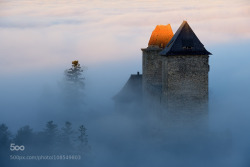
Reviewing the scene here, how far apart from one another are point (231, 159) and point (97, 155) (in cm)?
984

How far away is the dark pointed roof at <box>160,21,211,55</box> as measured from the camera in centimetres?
4000

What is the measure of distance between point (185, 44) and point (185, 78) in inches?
102

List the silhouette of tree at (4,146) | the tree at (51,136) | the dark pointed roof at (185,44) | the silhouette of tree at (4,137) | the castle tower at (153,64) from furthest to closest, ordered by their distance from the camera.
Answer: the castle tower at (153,64) → the dark pointed roof at (185,44) → the tree at (51,136) → the silhouette of tree at (4,137) → the silhouette of tree at (4,146)

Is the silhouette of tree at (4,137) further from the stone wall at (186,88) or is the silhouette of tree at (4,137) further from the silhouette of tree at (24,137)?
the stone wall at (186,88)

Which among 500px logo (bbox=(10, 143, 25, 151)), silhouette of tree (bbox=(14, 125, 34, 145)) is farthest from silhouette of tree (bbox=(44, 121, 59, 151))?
500px logo (bbox=(10, 143, 25, 151))

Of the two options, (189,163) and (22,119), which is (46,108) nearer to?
(22,119)

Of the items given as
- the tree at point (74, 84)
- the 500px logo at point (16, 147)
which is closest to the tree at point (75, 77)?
the tree at point (74, 84)

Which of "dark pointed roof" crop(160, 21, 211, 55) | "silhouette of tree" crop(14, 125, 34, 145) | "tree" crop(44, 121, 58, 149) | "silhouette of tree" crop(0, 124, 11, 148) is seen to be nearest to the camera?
"silhouette of tree" crop(0, 124, 11, 148)

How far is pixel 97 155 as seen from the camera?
124 feet

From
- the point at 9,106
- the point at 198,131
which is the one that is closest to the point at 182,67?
the point at 198,131

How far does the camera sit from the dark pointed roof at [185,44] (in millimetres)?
40000

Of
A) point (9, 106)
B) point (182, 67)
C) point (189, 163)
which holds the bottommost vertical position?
point (189, 163)

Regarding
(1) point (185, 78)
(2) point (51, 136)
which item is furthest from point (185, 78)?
(2) point (51, 136)

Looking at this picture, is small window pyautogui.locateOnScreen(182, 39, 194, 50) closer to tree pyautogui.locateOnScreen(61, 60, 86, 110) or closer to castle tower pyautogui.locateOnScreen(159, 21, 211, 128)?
castle tower pyautogui.locateOnScreen(159, 21, 211, 128)
